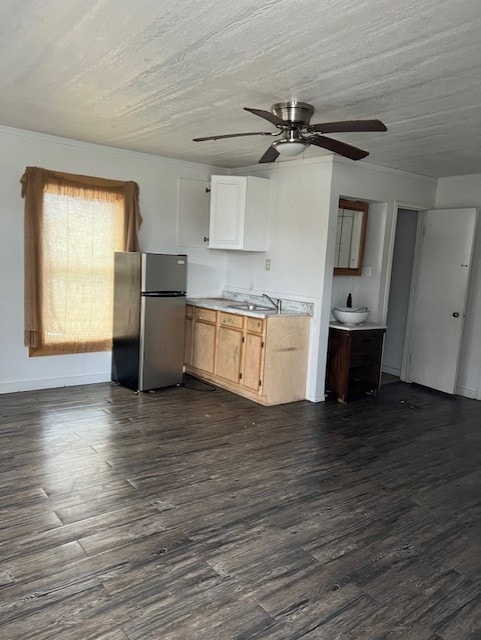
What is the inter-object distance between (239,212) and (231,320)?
1164mm

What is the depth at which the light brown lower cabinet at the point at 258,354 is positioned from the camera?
450cm

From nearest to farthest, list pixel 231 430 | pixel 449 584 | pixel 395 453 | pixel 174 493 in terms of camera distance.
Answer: pixel 449 584, pixel 174 493, pixel 395 453, pixel 231 430

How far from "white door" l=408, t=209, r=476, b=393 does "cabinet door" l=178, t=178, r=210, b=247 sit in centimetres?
253

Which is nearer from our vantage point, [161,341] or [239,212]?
[161,341]

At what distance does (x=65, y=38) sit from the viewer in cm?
234

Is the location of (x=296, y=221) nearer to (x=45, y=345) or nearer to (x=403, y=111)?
(x=403, y=111)

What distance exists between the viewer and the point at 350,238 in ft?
17.1

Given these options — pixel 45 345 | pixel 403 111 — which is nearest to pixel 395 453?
pixel 403 111

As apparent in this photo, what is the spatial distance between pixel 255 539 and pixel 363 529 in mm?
597

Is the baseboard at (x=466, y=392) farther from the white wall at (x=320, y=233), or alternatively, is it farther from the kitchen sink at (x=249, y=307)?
the kitchen sink at (x=249, y=307)

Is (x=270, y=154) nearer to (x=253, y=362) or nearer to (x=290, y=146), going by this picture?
(x=290, y=146)

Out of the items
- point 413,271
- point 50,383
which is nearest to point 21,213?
point 50,383

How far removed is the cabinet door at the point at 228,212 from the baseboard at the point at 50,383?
189 cm

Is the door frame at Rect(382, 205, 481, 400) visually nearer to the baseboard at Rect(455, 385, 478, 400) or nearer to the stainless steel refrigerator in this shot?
the baseboard at Rect(455, 385, 478, 400)
